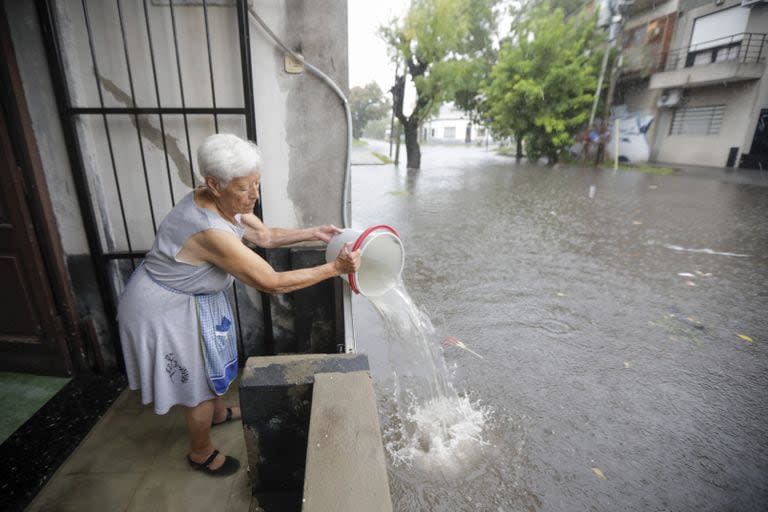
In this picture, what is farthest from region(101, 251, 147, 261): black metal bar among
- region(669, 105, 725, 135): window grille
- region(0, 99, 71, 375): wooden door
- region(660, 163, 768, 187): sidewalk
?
region(669, 105, 725, 135): window grille

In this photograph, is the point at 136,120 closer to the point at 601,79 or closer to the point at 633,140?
the point at 601,79

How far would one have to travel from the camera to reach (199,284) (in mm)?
1976

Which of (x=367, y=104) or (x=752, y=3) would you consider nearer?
(x=752, y=3)

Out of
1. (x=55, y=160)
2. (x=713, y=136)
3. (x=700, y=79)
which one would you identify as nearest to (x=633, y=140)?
(x=713, y=136)

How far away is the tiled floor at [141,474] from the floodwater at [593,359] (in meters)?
0.98

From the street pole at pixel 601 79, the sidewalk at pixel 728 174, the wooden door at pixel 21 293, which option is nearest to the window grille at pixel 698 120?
the sidewalk at pixel 728 174

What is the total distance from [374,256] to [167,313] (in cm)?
114

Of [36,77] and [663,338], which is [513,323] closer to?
[663,338]

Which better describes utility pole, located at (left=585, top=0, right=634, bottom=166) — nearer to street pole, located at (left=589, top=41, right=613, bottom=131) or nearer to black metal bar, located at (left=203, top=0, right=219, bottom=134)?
street pole, located at (left=589, top=41, right=613, bottom=131)

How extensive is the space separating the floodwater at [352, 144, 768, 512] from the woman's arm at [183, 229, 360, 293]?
1.39m

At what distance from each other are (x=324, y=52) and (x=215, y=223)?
1.42m

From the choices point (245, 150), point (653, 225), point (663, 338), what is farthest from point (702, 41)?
point (245, 150)

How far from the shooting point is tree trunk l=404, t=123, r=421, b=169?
17109 millimetres

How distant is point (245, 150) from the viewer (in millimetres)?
1744
